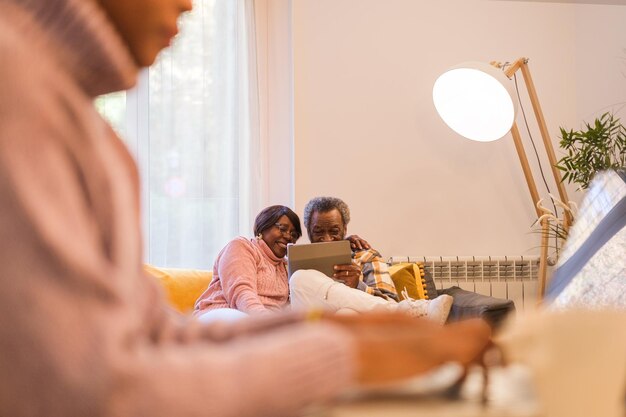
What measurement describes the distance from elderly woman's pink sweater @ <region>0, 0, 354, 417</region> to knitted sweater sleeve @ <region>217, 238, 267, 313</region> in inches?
116

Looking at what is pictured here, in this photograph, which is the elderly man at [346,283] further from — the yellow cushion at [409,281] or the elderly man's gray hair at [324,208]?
the yellow cushion at [409,281]

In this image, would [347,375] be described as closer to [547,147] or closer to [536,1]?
[547,147]

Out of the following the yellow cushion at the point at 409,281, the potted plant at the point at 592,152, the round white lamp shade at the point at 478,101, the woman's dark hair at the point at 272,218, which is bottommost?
the yellow cushion at the point at 409,281

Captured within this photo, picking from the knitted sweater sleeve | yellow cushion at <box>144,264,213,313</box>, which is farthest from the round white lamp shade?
yellow cushion at <box>144,264,213,313</box>

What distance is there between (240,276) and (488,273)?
181 cm

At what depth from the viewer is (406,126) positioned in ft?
15.4

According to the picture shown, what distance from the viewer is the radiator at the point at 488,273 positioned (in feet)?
15.0

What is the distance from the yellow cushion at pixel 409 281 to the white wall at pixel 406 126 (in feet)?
2.36

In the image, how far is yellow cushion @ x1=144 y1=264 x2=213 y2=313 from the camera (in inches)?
146

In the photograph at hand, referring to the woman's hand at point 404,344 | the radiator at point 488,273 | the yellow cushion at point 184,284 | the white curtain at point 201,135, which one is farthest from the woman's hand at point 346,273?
the woman's hand at point 404,344

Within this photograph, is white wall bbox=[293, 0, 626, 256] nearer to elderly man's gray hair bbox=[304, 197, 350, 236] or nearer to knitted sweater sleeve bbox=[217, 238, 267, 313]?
elderly man's gray hair bbox=[304, 197, 350, 236]

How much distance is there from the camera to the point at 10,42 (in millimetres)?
330

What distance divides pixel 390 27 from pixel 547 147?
1.17m

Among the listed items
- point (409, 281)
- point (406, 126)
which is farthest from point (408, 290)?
point (406, 126)
